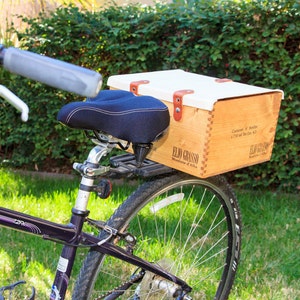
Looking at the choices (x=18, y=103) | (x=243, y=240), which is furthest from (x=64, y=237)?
(x=243, y=240)

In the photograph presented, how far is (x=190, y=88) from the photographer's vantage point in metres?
2.19

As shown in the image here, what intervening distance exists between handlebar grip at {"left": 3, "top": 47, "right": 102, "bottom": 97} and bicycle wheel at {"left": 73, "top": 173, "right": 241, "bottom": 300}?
0.93 meters

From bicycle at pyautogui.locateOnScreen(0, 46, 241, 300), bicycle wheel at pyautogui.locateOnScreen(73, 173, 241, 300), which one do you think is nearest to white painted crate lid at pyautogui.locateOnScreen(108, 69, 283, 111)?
bicycle at pyautogui.locateOnScreen(0, 46, 241, 300)

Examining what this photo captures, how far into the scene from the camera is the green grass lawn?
2943mm

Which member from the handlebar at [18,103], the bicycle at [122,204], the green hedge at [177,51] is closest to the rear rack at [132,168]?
the bicycle at [122,204]

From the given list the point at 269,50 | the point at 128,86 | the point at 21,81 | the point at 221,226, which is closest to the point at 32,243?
the point at 221,226

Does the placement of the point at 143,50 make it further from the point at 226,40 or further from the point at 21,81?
the point at 21,81

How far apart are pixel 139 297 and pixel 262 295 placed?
898 mm

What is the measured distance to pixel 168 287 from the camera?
221 centimetres

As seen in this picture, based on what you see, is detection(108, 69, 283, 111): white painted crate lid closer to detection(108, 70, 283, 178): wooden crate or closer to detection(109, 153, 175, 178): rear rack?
detection(108, 70, 283, 178): wooden crate

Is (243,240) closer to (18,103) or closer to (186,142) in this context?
(186,142)

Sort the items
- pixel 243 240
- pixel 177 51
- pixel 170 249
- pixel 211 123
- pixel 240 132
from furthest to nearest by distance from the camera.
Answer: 1. pixel 177 51
2. pixel 243 240
3. pixel 170 249
4. pixel 240 132
5. pixel 211 123

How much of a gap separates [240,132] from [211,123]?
214 mm

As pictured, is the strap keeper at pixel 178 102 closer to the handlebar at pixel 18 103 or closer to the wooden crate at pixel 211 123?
the wooden crate at pixel 211 123
